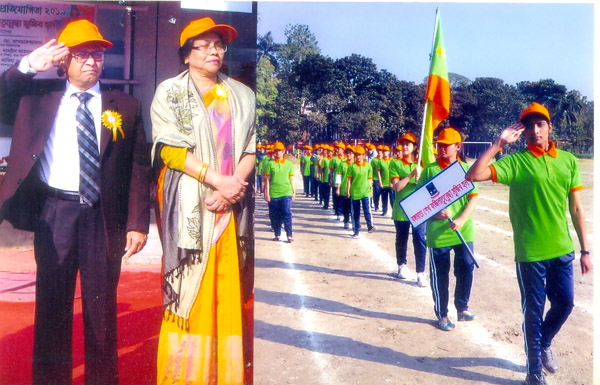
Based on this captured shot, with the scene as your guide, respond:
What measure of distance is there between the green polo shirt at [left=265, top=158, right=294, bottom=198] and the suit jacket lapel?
6.60 metres

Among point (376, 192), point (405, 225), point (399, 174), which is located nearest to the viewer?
point (405, 225)

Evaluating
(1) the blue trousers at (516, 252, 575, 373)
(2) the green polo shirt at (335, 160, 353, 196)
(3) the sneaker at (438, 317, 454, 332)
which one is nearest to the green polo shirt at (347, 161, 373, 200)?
(2) the green polo shirt at (335, 160, 353, 196)

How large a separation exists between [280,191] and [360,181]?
1.50 meters

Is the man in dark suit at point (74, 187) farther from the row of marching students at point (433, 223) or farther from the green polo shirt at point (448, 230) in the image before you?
the green polo shirt at point (448, 230)

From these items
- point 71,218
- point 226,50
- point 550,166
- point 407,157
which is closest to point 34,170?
point 71,218

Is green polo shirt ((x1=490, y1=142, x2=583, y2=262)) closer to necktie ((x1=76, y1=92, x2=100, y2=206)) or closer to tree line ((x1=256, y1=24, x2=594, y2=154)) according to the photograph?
tree line ((x1=256, y1=24, x2=594, y2=154))

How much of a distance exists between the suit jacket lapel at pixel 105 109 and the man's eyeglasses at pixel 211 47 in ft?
1.64

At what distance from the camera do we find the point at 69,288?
2.98 metres

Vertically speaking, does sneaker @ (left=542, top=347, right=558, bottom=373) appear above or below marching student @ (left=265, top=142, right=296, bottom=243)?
below

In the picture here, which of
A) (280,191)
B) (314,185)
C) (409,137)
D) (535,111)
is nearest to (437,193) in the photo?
(535,111)

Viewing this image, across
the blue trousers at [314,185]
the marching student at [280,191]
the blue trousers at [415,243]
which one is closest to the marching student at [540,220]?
the blue trousers at [415,243]

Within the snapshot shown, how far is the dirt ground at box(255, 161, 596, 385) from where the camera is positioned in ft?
13.9

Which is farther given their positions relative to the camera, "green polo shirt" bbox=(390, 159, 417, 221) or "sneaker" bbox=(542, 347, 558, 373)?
"green polo shirt" bbox=(390, 159, 417, 221)

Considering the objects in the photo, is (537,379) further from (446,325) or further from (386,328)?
(386,328)
